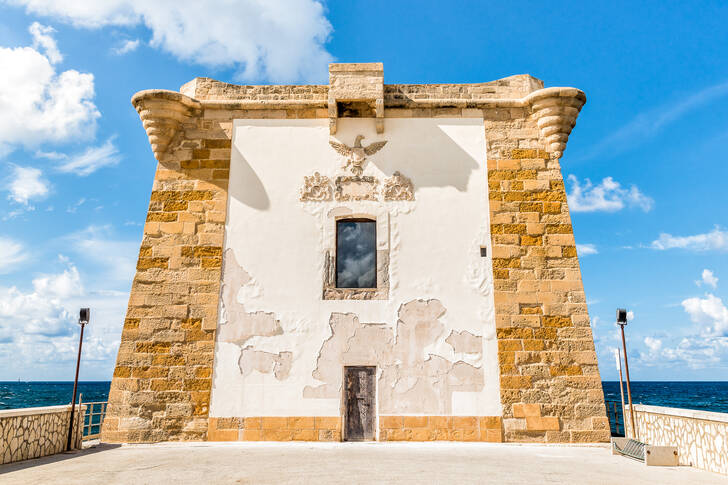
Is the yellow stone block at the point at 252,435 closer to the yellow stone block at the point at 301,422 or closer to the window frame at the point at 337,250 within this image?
the yellow stone block at the point at 301,422

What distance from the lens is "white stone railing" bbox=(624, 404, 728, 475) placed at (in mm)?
5727

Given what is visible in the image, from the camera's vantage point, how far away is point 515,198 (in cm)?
868

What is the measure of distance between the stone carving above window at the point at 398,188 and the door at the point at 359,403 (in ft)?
9.21

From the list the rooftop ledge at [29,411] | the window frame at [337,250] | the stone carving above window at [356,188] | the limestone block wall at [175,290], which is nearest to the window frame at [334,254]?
the window frame at [337,250]

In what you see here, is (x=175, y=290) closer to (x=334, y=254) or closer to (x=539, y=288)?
(x=334, y=254)

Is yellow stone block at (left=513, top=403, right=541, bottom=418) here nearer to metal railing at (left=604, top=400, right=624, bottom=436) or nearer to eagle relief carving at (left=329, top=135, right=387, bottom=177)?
metal railing at (left=604, top=400, right=624, bottom=436)

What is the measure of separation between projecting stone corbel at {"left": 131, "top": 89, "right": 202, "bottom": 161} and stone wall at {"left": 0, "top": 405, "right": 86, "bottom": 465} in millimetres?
4318

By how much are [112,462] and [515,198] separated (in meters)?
6.89

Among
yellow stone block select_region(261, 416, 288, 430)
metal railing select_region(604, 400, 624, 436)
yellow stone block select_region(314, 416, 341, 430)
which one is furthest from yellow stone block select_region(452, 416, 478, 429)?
yellow stone block select_region(261, 416, 288, 430)

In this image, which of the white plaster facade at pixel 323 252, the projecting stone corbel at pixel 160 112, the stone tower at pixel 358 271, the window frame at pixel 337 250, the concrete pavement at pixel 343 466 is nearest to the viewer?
the concrete pavement at pixel 343 466

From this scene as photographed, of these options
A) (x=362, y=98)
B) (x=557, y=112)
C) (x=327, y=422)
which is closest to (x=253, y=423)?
(x=327, y=422)

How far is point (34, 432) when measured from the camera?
659 cm

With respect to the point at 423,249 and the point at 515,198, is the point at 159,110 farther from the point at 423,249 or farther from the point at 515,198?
the point at 515,198

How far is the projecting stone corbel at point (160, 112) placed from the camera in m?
8.78
